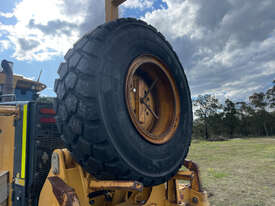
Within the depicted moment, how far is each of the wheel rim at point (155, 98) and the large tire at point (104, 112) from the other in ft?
0.88

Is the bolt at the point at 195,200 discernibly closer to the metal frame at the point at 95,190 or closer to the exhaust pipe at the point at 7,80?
the metal frame at the point at 95,190

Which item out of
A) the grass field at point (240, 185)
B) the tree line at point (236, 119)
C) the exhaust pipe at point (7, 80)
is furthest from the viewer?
the tree line at point (236, 119)

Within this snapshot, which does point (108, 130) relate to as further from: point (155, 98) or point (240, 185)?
point (240, 185)

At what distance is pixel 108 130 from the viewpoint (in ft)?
4.46

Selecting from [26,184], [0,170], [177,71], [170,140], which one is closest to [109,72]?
[170,140]

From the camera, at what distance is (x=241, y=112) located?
55.3 m

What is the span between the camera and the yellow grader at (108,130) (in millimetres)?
1383

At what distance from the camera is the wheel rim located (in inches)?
77.1

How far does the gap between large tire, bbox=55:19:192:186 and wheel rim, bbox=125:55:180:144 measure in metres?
0.27

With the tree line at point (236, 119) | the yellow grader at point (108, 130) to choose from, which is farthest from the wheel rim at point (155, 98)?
the tree line at point (236, 119)

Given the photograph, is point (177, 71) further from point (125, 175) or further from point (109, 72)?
point (125, 175)

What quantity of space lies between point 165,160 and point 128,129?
1.54ft

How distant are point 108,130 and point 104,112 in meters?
0.12

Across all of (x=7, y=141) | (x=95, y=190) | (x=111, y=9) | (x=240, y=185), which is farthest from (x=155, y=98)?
(x=240, y=185)
